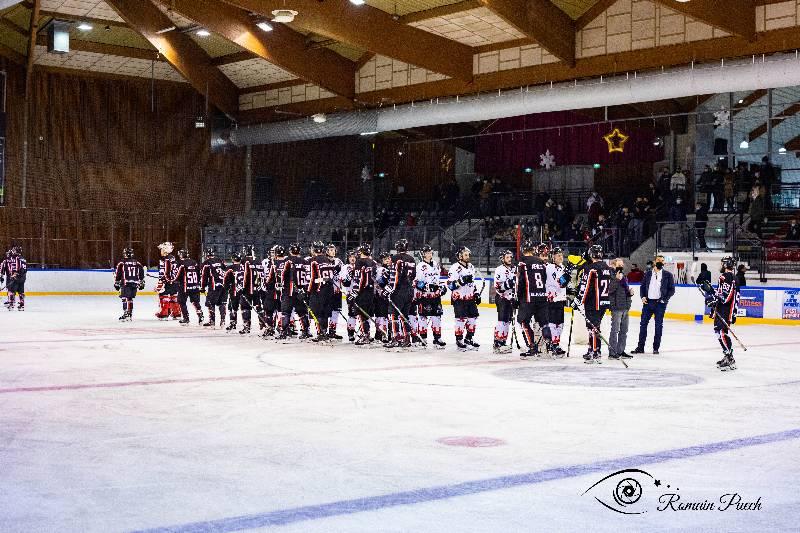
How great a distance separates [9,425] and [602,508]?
14.6 feet

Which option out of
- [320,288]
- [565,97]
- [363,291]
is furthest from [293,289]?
[565,97]

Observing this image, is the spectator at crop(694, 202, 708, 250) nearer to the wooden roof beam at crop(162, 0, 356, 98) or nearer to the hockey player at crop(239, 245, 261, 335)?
the wooden roof beam at crop(162, 0, 356, 98)

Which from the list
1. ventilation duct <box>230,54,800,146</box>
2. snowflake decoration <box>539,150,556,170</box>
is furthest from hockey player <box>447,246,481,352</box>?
snowflake decoration <box>539,150,556,170</box>

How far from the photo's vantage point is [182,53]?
3002cm

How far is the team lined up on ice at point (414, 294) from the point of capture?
13.0m

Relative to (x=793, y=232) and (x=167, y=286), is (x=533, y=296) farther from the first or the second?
(x=793, y=232)

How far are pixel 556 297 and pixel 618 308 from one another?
3.35ft

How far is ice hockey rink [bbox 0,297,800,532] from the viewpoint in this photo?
15.9ft

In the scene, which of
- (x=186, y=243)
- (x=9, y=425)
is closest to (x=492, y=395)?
(x=9, y=425)

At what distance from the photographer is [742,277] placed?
21719mm

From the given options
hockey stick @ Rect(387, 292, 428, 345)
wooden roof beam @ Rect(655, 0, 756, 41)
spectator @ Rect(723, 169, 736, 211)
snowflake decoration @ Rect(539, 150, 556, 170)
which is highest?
wooden roof beam @ Rect(655, 0, 756, 41)

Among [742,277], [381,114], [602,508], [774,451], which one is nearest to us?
[602,508]

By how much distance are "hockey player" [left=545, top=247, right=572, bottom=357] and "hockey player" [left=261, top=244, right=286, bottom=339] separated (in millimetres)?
4465

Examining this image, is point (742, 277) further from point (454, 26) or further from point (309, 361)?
point (309, 361)
